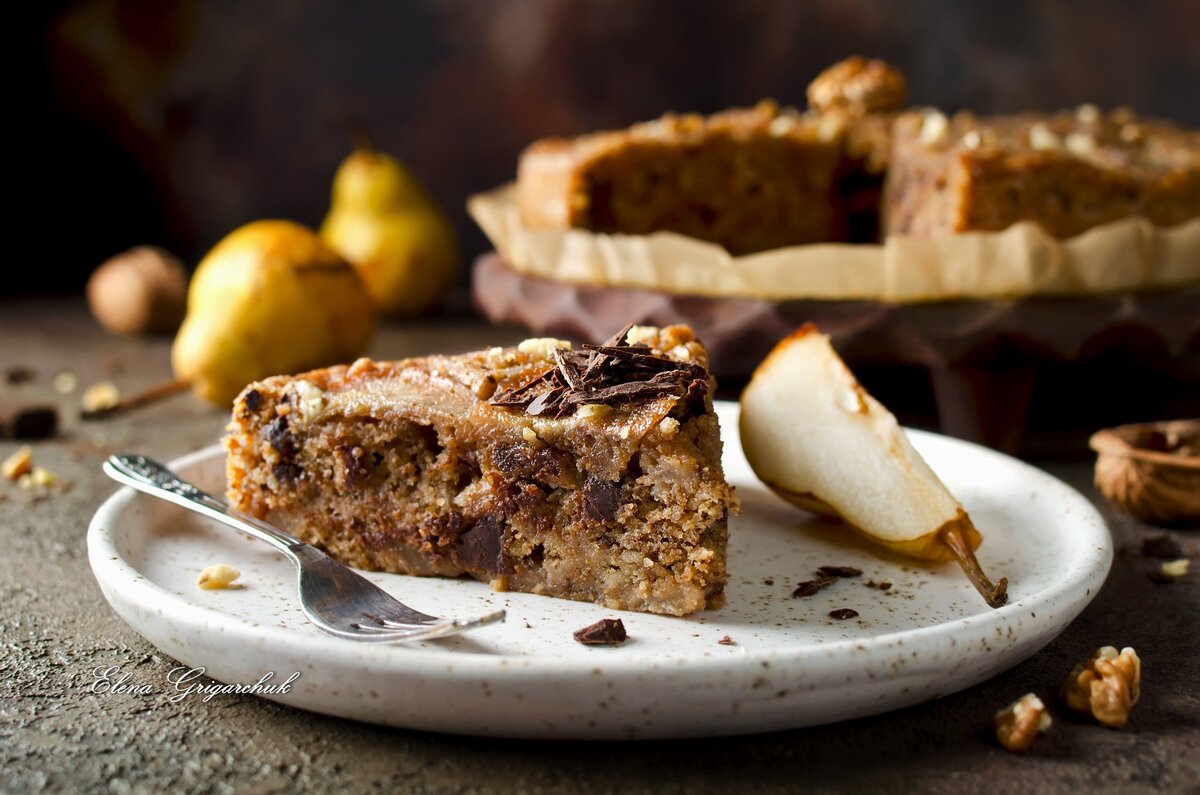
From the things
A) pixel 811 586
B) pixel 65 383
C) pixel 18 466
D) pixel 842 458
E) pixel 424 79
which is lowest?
pixel 65 383

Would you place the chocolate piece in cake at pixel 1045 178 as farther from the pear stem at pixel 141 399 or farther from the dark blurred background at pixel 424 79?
the pear stem at pixel 141 399

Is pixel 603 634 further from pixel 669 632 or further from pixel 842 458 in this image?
pixel 842 458

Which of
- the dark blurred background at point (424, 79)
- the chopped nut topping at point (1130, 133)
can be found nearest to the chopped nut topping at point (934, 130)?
the chopped nut topping at point (1130, 133)

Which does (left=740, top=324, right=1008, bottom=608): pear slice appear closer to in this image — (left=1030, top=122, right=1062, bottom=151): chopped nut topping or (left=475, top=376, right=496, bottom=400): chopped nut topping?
(left=475, top=376, right=496, bottom=400): chopped nut topping

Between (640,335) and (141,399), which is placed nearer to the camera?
(640,335)

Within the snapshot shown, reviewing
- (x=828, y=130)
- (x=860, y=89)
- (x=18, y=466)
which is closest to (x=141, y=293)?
(x=18, y=466)

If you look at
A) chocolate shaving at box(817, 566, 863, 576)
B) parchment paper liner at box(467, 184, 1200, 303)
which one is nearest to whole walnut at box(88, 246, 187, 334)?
parchment paper liner at box(467, 184, 1200, 303)

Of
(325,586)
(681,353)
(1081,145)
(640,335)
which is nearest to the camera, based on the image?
(325,586)
